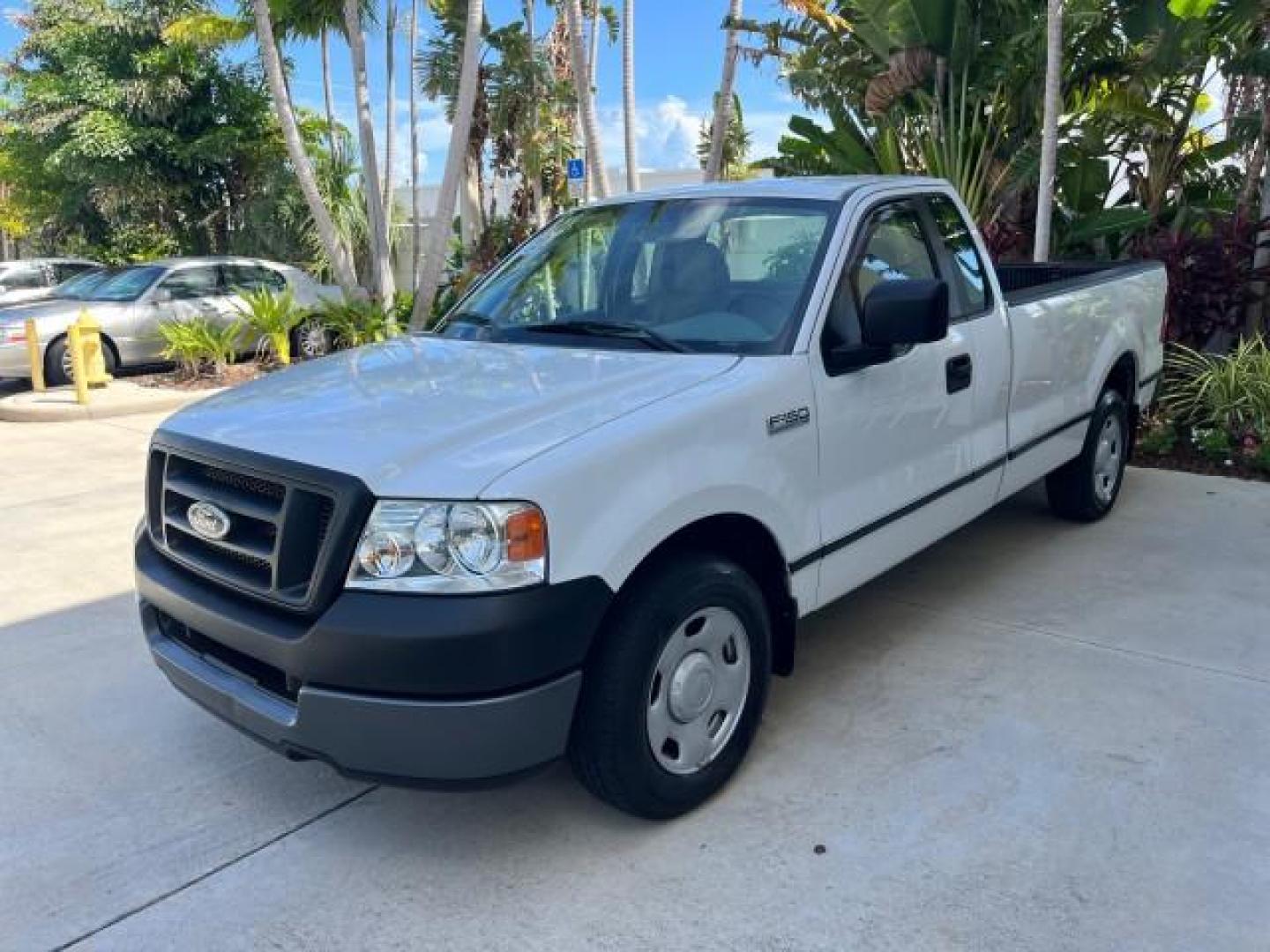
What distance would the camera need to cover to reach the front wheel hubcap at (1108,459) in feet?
19.0

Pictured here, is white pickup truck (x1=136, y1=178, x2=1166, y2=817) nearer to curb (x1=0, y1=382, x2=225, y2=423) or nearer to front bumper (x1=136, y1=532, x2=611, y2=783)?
front bumper (x1=136, y1=532, x2=611, y2=783)

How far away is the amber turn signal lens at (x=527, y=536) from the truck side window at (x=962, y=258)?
8.12 feet

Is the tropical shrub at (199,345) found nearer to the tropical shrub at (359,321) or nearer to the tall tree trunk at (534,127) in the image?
the tropical shrub at (359,321)

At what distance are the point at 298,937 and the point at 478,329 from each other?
226 centimetres

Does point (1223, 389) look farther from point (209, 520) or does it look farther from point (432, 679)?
point (209, 520)

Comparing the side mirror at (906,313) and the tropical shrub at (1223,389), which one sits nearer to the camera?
the side mirror at (906,313)

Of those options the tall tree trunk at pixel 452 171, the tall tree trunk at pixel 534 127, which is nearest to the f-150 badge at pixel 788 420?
the tall tree trunk at pixel 452 171

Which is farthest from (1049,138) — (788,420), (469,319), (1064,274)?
(788,420)

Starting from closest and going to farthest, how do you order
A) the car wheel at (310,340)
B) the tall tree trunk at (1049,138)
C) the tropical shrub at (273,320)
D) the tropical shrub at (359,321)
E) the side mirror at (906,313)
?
the side mirror at (906,313)
the tall tree trunk at (1049,138)
the tropical shrub at (273,320)
the tropical shrub at (359,321)
the car wheel at (310,340)

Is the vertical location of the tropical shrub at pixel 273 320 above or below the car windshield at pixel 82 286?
below

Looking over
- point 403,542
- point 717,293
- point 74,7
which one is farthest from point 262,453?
point 74,7

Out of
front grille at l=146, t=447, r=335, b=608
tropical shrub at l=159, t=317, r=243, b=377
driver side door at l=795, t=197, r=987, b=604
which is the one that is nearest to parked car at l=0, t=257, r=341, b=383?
tropical shrub at l=159, t=317, r=243, b=377

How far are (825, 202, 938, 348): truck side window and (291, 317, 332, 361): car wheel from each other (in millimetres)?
10252

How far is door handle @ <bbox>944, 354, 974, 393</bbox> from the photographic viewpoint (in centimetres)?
407
